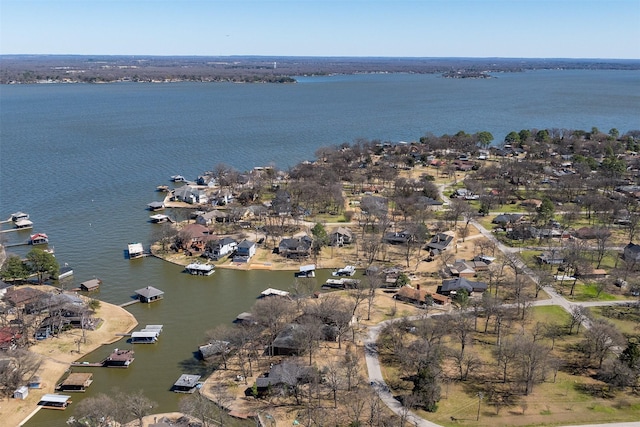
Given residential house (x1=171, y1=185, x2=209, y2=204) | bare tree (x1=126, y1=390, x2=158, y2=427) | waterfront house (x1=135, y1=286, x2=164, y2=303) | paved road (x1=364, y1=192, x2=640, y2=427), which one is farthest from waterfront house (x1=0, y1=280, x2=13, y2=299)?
paved road (x1=364, y1=192, x2=640, y2=427)

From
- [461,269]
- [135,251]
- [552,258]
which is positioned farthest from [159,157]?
[552,258]

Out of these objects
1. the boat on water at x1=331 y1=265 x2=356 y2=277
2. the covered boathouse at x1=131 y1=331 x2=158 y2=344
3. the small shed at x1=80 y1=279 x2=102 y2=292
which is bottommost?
the covered boathouse at x1=131 y1=331 x2=158 y2=344

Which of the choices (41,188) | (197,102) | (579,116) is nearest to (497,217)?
(41,188)

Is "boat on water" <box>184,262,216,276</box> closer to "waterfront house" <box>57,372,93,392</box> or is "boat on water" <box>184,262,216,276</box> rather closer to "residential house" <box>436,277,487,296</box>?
"waterfront house" <box>57,372,93,392</box>

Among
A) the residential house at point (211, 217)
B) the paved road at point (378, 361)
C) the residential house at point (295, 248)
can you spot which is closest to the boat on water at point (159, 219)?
the residential house at point (211, 217)

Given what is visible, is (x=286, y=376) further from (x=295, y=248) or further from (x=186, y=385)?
(x=295, y=248)

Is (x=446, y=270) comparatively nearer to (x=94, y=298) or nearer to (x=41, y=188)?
(x=94, y=298)

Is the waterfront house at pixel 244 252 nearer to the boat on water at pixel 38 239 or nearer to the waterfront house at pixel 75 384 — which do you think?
the waterfront house at pixel 75 384
